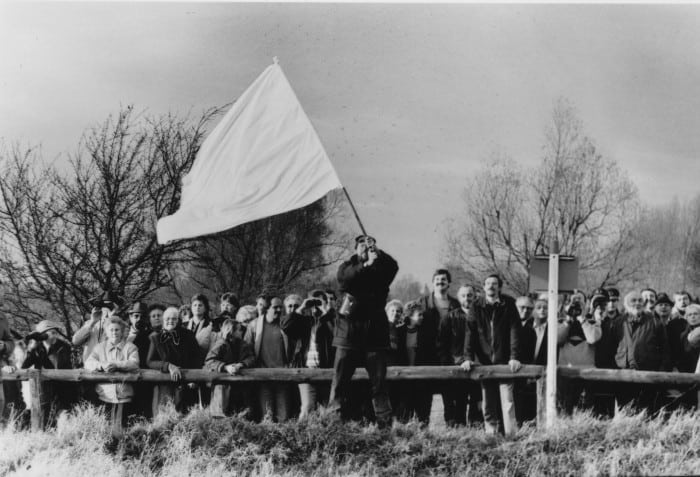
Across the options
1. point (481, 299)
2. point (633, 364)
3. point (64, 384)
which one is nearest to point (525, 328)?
point (481, 299)

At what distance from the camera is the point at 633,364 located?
9.36 metres

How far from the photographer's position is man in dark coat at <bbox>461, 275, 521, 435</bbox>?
8945 mm

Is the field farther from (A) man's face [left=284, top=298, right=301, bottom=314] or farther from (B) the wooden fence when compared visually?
(A) man's face [left=284, top=298, right=301, bottom=314]

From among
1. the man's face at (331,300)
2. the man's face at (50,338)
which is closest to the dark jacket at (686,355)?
the man's face at (331,300)

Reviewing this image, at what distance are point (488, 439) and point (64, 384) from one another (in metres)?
5.14

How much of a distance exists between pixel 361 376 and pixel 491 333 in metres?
1.58

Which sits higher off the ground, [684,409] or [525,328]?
[525,328]

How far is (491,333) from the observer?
9086mm

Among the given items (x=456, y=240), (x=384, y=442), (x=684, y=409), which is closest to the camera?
(x=384, y=442)

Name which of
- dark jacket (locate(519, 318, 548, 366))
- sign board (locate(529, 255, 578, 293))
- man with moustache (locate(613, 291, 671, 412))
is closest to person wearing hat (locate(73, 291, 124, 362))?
dark jacket (locate(519, 318, 548, 366))

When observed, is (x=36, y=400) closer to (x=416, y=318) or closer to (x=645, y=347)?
(x=416, y=318)

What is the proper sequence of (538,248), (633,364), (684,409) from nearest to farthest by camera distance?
(684,409) → (633,364) → (538,248)

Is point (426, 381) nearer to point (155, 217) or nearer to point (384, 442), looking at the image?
point (384, 442)

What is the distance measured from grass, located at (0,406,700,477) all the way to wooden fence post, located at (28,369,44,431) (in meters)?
0.60
